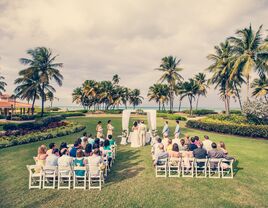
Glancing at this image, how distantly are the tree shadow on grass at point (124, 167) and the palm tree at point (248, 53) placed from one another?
20797 mm

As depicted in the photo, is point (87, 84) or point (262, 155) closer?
Answer: point (262, 155)

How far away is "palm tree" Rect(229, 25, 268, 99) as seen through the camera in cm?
2545

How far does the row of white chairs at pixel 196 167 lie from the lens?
27.9ft

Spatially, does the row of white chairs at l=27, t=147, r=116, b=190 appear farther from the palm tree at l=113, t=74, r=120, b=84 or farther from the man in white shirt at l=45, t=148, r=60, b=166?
the palm tree at l=113, t=74, r=120, b=84

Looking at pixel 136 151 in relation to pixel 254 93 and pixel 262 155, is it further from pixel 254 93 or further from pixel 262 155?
pixel 254 93

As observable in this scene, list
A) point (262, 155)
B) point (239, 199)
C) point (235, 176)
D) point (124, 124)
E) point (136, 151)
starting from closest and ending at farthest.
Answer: point (239, 199), point (235, 176), point (262, 155), point (136, 151), point (124, 124)

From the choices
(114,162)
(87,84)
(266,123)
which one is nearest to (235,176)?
(114,162)

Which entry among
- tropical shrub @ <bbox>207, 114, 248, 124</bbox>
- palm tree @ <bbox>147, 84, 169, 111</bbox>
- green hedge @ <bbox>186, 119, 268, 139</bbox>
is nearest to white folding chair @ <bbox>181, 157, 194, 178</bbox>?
green hedge @ <bbox>186, 119, 268, 139</bbox>

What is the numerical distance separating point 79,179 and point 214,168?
6059 mm

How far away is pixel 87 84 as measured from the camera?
6531 centimetres

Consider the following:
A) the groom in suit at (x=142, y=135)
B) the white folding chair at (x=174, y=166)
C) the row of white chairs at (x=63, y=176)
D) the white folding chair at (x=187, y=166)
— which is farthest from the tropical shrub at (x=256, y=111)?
the row of white chairs at (x=63, y=176)

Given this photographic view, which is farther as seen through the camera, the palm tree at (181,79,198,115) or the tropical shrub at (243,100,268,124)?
the palm tree at (181,79,198,115)

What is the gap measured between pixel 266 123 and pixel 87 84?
54.0 metres

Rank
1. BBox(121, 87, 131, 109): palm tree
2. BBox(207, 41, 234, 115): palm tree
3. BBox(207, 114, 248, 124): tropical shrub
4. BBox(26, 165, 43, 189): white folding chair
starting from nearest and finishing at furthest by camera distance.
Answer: BBox(26, 165, 43, 189): white folding chair < BBox(207, 114, 248, 124): tropical shrub < BBox(207, 41, 234, 115): palm tree < BBox(121, 87, 131, 109): palm tree
